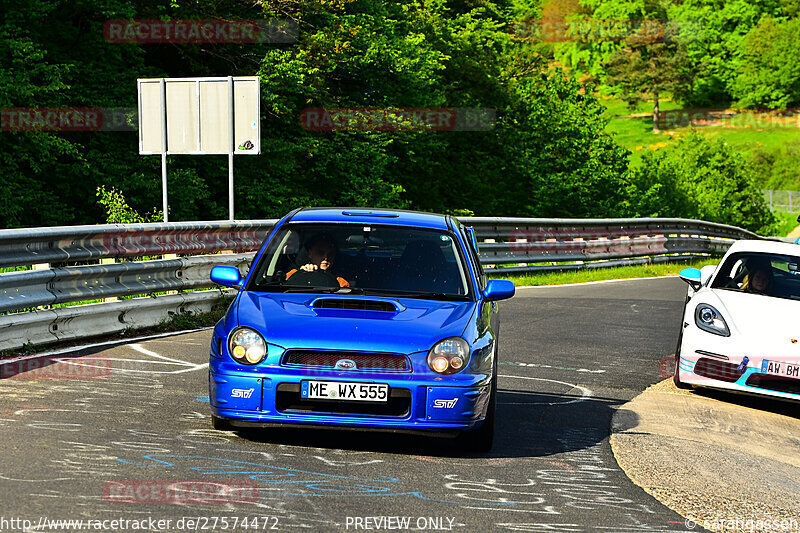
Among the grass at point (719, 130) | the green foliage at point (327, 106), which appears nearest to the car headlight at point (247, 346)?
the green foliage at point (327, 106)

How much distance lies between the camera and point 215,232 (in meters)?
13.0

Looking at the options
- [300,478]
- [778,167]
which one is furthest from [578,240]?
[778,167]

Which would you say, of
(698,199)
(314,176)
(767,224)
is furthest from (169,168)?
(767,224)

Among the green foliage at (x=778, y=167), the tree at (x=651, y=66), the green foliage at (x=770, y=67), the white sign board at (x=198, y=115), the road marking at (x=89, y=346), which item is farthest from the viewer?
the tree at (x=651, y=66)

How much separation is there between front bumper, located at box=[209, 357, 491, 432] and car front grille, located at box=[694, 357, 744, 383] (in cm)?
338

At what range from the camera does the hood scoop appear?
6586 mm

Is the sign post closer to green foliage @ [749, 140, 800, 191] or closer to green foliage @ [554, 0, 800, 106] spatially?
green foliage @ [749, 140, 800, 191]

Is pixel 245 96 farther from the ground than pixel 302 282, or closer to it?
farther from the ground

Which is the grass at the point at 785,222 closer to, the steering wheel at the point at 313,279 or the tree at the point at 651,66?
the tree at the point at 651,66

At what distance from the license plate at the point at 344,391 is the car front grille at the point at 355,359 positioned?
0.33 ft

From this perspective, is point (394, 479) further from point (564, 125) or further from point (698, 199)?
point (698, 199)

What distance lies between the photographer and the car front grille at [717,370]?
341 inches

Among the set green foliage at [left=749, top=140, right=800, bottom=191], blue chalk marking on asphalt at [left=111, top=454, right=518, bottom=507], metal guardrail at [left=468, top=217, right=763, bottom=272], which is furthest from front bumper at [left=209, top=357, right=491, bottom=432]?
green foliage at [left=749, top=140, right=800, bottom=191]

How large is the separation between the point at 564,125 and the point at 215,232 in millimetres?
42059
